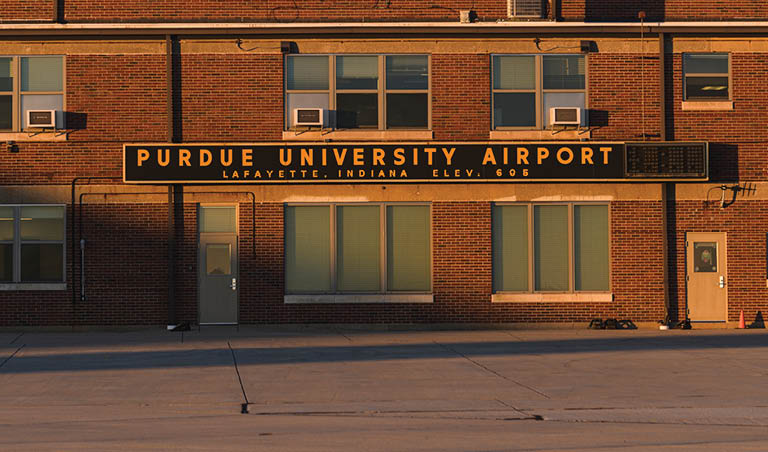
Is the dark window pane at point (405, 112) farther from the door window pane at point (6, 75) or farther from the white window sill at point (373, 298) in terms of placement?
the door window pane at point (6, 75)

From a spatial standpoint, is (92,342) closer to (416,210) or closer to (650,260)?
(416,210)

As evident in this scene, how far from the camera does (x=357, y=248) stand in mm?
25219

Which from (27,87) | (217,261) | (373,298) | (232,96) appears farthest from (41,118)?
(373,298)

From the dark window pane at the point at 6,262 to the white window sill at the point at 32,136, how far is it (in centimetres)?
269

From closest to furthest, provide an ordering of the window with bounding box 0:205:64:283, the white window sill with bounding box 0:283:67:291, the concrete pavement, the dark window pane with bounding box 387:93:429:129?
the concrete pavement → the white window sill with bounding box 0:283:67:291 → the window with bounding box 0:205:64:283 → the dark window pane with bounding box 387:93:429:129

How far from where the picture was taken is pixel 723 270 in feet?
83.1

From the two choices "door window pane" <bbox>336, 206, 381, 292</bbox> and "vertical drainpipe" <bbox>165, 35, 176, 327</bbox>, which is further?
"door window pane" <bbox>336, 206, 381, 292</bbox>

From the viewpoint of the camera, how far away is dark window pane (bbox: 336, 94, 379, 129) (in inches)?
993

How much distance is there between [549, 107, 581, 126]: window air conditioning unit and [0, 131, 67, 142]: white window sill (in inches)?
485

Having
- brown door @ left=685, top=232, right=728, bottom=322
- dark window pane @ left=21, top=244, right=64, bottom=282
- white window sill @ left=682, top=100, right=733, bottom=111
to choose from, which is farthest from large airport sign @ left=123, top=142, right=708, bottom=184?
dark window pane @ left=21, top=244, right=64, bottom=282

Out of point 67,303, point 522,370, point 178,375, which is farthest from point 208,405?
point 67,303

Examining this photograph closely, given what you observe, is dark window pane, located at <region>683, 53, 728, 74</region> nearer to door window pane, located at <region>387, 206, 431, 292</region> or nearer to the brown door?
the brown door

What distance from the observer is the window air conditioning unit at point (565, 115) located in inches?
976

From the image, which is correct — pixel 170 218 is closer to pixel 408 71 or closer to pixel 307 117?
pixel 307 117
